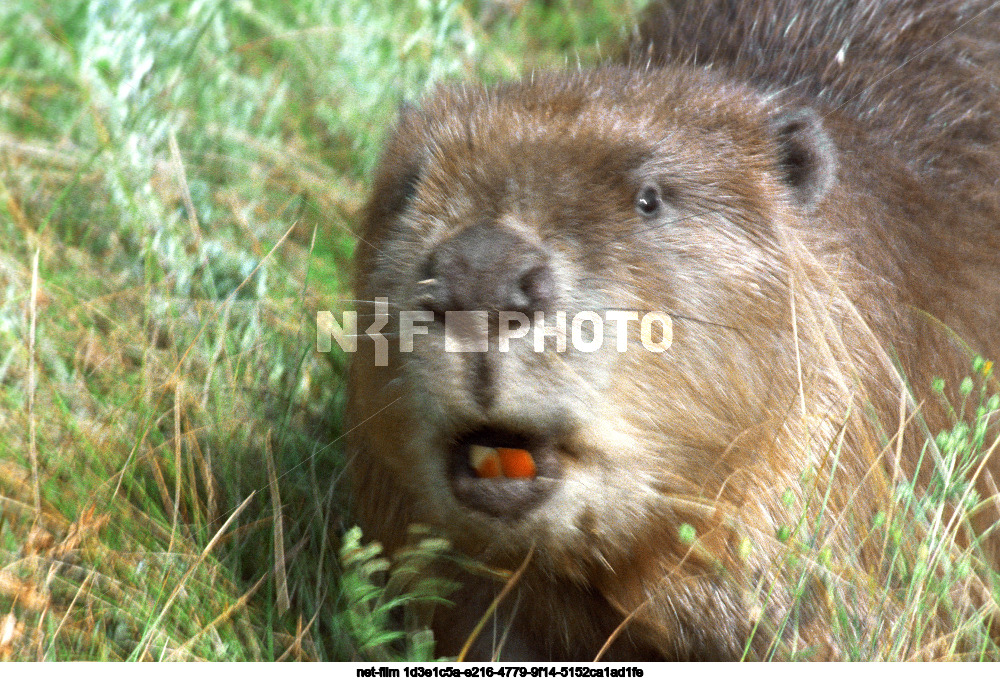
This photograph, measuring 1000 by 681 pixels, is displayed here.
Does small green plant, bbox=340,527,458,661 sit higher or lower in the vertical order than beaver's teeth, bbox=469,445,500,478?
lower

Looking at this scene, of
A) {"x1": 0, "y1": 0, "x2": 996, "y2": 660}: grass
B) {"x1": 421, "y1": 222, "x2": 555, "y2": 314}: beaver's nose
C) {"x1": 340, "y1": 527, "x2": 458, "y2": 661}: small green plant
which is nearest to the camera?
{"x1": 421, "y1": 222, "x2": 555, "y2": 314}: beaver's nose

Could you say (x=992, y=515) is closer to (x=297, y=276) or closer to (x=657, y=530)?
(x=657, y=530)

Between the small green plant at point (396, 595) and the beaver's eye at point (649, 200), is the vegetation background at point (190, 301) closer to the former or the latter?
the small green plant at point (396, 595)

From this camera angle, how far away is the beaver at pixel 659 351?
2248 millimetres

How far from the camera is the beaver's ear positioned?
8.68 feet

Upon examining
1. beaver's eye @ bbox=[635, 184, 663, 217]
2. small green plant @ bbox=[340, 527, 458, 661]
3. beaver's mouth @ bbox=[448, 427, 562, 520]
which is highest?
beaver's eye @ bbox=[635, 184, 663, 217]

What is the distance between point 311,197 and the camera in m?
4.46

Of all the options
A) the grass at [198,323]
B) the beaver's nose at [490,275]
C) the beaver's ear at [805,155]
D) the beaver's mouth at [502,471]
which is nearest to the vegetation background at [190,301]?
the grass at [198,323]

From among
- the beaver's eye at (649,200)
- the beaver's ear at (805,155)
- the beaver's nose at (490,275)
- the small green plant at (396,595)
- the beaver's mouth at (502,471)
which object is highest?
the beaver's ear at (805,155)

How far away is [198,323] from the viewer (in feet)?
12.1

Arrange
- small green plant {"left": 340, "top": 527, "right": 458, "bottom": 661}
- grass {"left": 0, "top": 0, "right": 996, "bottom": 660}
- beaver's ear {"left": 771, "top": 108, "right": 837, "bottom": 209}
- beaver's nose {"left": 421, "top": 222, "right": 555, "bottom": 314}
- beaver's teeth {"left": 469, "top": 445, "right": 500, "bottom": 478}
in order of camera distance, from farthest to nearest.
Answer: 1. grass {"left": 0, "top": 0, "right": 996, "bottom": 660}
2. beaver's ear {"left": 771, "top": 108, "right": 837, "bottom": 209}
3. small green plant {"left": 340, "top": 527, "right": 458, "bottom": 661}
4. beaver's teeth {"left": 469, "top": 445, "right": 500, "bottom": 478}
5. beaver's nose {"left": 421, "top": 222, "right": 555, "bottom": 314}

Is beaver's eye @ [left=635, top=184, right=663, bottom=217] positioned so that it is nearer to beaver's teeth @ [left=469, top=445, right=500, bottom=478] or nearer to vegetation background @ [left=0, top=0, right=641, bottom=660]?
beaver's teeth @ [left=469, top=445, right=500, bottom=478]

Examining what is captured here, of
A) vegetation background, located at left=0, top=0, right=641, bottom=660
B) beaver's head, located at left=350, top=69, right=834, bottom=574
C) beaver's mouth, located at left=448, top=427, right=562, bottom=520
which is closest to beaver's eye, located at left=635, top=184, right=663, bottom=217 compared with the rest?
beaver's head, located at left=350, top=69, right=834, bottom=574

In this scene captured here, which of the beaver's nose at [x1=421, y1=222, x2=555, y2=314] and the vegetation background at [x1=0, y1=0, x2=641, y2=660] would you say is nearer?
the beaver's nose at [x1=421, y1=222, x2=555, y2=314]
